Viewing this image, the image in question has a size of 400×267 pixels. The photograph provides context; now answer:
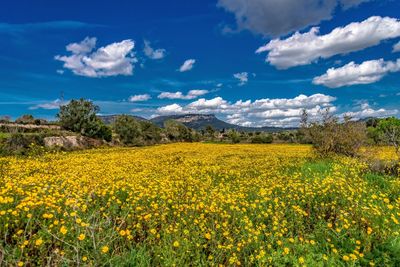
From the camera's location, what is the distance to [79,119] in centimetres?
5631

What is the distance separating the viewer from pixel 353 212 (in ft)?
24.0

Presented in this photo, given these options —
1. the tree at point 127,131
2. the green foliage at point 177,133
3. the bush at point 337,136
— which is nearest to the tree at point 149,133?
the tree at point 127,131

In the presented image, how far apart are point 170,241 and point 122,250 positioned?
0.93 meters

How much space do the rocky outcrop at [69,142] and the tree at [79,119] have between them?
6.21m

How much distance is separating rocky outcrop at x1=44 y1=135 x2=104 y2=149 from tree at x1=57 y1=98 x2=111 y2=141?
6.21 meters

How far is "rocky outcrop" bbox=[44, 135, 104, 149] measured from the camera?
37.7 meters

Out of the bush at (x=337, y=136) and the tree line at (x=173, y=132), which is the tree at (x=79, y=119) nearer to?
the tree line at (x=173, y=132)

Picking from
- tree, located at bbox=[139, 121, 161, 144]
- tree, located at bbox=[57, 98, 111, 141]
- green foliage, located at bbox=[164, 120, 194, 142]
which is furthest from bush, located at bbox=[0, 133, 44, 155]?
green foliage, located at bbox=[164, 120, 194, 142]

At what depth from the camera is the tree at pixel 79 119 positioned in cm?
5581

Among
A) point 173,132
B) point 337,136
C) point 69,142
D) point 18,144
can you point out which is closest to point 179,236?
point 337,136

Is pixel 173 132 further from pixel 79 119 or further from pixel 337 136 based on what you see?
pixel 337 136

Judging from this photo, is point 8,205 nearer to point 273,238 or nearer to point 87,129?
point 273,238

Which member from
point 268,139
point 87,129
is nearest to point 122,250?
point 87,129

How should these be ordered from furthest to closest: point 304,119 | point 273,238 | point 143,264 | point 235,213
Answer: point 304,119, point 235,213, point 273,238, point 143,264
